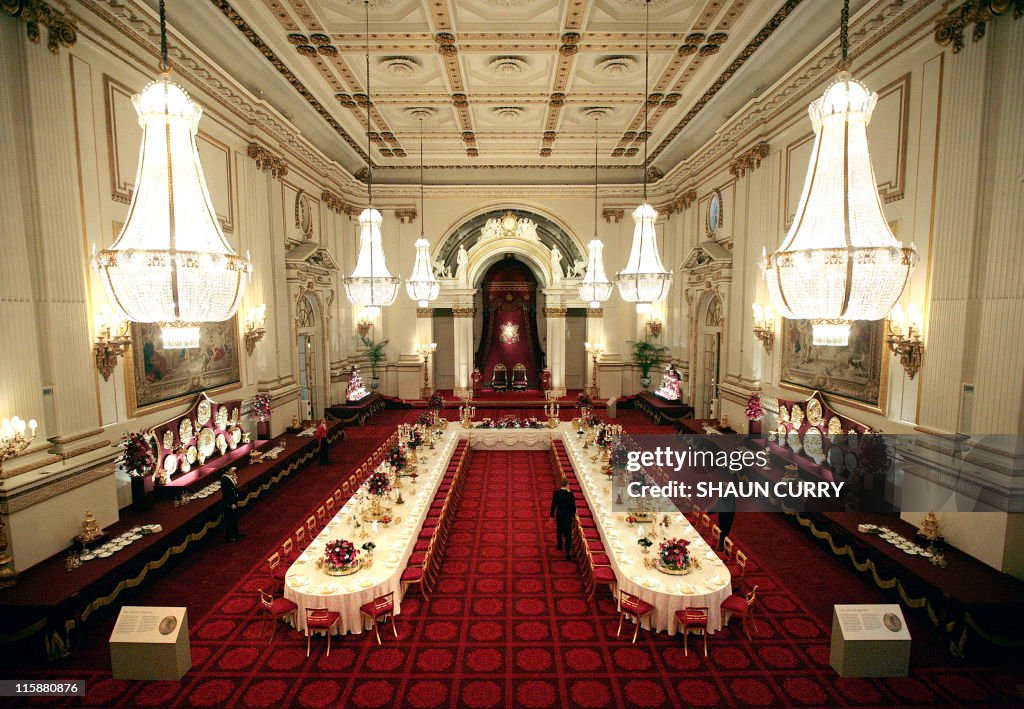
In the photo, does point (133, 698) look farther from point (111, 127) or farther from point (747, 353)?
point (747, 353)

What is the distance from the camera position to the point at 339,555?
6.01 metres

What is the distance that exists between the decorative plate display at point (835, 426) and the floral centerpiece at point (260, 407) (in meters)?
11.2

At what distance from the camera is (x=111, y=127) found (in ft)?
23.1

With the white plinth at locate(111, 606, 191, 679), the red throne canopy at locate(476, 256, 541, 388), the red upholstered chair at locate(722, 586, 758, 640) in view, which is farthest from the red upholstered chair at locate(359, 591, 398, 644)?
the red throne canopy at locate(476, 256, 541, 388)

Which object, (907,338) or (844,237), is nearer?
(844,237)

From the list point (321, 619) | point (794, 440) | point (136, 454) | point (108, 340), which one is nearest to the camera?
point (321, 619)

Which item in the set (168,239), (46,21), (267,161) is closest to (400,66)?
(267,161)

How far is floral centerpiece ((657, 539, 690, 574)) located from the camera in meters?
5.95

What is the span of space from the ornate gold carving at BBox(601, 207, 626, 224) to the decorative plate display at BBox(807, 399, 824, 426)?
443 inches

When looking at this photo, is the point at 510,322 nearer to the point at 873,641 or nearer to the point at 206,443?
the point at 206,443

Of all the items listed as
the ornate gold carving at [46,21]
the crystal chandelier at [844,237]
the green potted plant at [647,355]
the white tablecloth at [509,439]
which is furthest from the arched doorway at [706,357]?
the ornate gold carving at [46,21]

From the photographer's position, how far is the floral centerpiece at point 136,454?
7.17 meters

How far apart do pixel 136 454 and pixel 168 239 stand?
491 centimetres

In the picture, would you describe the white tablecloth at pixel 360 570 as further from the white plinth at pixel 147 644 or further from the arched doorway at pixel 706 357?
the arched doorway at pixel 706 357
